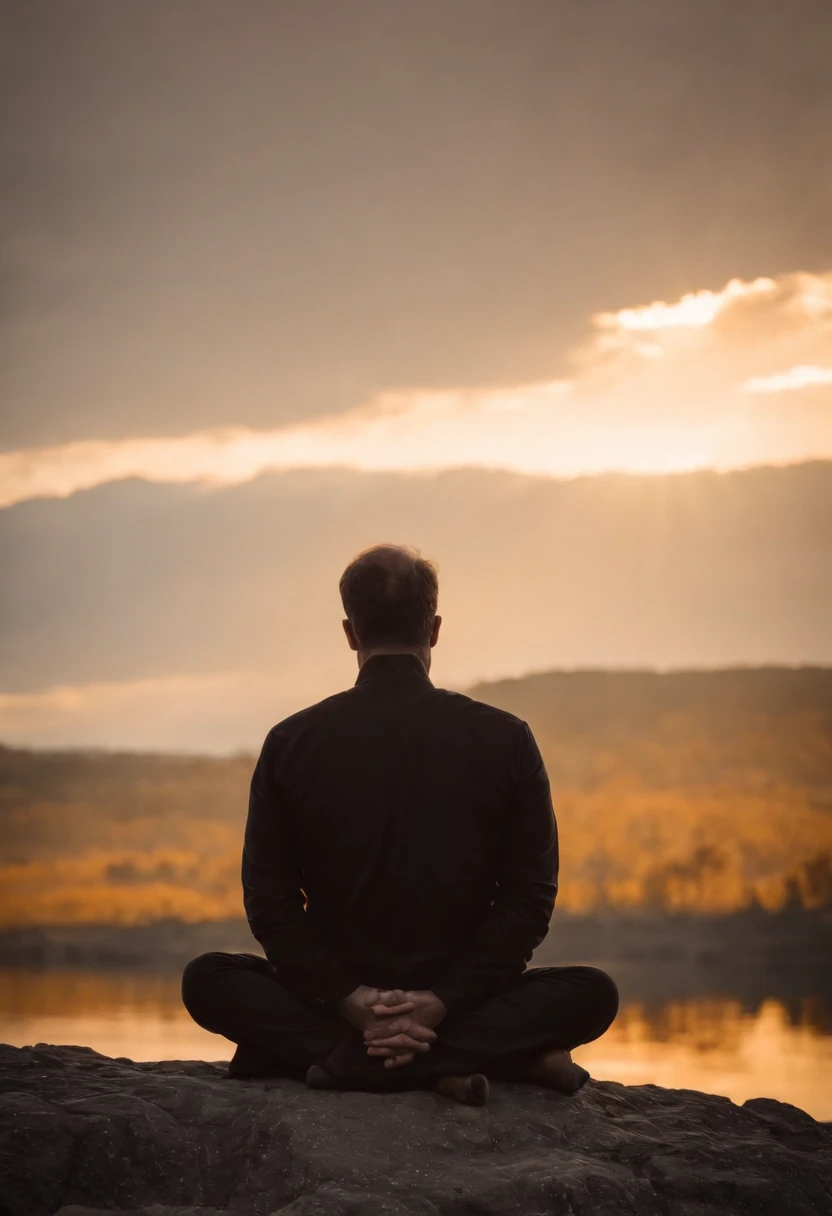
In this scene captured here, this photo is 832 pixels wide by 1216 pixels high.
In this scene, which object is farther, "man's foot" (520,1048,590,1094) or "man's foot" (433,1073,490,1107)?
"man's foot" (520,1048,590,1094)

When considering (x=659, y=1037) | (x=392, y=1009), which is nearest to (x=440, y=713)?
(x=392, y=1009)

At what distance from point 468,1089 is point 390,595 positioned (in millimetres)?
1437

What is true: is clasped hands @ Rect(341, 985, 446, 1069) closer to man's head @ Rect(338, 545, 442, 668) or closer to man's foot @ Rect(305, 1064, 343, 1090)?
man's foot @ Rect(305, 1064, 343, 1090)

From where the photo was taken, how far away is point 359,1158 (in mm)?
3396

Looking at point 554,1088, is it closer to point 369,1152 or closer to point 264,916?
point 369,1152

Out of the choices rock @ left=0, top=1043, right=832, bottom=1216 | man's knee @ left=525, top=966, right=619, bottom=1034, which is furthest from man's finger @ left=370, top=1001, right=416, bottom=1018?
man's knee @ left=525, top=966, right=619, bottom=1034

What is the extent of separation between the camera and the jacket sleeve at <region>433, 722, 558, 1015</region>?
147 inches

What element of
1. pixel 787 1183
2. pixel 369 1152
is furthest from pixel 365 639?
pixel 787 1183

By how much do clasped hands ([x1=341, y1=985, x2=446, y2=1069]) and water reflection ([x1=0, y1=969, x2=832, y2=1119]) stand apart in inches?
162

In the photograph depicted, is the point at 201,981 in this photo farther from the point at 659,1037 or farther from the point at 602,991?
the point at 659,1037

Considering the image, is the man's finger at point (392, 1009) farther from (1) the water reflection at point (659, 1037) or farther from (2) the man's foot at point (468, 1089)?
(1) the water reflection at point (659, 1037)

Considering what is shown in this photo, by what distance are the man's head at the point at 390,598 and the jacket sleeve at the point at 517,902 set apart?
453 mm

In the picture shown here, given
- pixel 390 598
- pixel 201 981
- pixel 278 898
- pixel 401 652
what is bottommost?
pixel 201 981

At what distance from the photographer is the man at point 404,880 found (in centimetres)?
373
